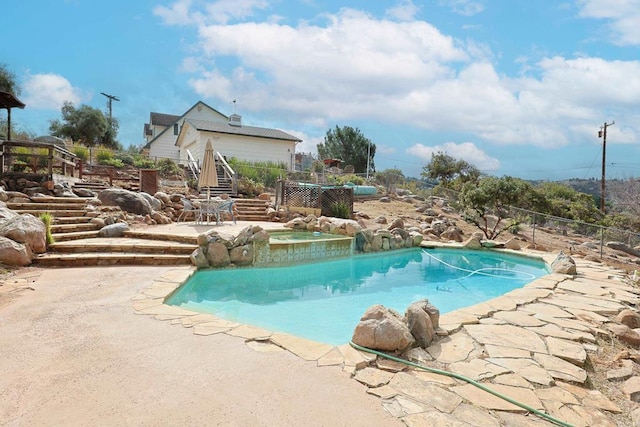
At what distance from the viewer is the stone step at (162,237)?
7934mm

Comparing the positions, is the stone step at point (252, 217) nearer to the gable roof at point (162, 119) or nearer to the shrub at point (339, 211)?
the shrub at point (339, 211)

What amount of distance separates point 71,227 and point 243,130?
57.0 feet

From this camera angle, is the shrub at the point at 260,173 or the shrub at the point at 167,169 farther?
the shrub at the point at 167,169

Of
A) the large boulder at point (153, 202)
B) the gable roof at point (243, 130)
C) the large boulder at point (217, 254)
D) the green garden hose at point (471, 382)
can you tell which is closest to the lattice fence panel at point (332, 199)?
the large boulder at point (153, 202)

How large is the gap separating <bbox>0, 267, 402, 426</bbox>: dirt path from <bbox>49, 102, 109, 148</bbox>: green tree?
2887 centimetres

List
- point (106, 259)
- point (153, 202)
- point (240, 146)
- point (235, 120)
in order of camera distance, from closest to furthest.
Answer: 1. point (106, 259)
2. point (153, 202)
3. point (240, 146)
4. point (235, 120)

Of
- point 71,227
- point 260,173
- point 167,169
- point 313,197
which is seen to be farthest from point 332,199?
point 167,169

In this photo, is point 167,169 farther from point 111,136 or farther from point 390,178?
point 111,136

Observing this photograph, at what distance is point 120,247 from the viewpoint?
703cm

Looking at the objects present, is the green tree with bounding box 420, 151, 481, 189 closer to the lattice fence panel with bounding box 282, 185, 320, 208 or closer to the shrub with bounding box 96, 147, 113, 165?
the lattice fence panel with bounding box 282, 185, 320, 208

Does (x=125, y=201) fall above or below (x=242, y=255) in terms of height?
above

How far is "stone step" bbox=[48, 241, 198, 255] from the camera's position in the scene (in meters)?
6.77

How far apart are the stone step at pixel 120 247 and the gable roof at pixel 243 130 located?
1607 cm

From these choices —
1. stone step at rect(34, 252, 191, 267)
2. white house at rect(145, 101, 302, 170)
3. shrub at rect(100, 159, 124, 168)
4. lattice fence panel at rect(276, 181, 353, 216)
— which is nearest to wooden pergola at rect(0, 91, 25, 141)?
stone step at rect(34, 252, 191, 267)
